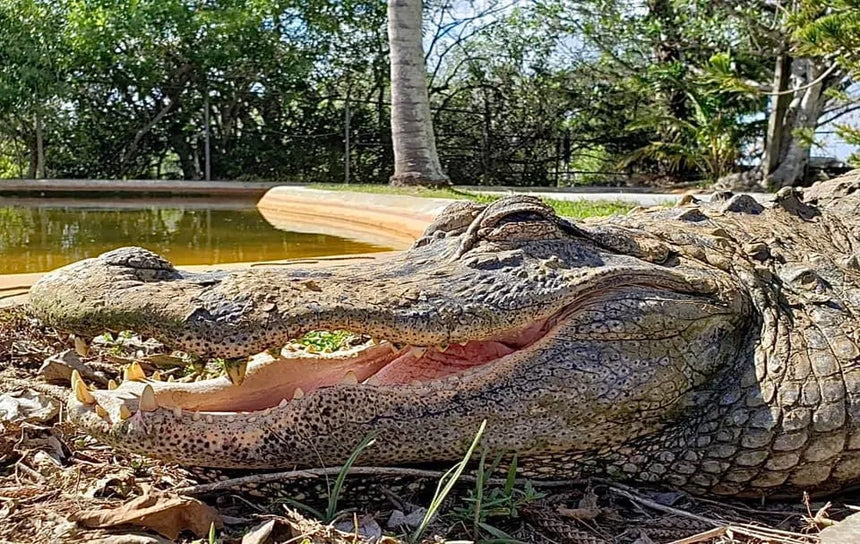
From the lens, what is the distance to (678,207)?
2816 mm

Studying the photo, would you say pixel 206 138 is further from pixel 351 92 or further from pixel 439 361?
pixel 439 361

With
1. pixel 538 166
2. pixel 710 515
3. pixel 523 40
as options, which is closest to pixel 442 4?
pixel 523 40

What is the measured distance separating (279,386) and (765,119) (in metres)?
13.5

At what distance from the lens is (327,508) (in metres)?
1.79

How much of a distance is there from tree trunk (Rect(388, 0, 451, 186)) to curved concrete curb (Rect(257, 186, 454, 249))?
132 cm

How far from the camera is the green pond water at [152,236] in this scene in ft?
19.9

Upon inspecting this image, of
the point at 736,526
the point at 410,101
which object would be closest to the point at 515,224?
the point at 736,526

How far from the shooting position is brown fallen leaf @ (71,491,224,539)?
1645 millimetres

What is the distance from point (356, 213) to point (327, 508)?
23.6 feet

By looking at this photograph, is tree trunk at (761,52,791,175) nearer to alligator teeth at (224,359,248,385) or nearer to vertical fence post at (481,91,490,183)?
vertical fence post at (481,91,490,183)

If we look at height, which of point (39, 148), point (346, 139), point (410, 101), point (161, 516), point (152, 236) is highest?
point (410, 101)

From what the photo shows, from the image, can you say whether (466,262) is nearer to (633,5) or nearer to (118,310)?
(118,310)

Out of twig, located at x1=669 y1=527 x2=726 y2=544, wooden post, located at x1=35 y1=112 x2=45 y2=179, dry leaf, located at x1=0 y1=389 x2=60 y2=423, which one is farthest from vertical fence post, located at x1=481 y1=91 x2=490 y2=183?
twig, located at x1=669 y1=527 x2=726 y2=544

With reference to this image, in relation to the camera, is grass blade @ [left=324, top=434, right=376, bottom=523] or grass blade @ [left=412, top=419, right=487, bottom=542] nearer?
grass blade @ [left=412, top=419, right=487, bottom=542]
